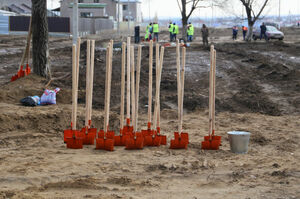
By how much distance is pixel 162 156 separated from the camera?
6223mm

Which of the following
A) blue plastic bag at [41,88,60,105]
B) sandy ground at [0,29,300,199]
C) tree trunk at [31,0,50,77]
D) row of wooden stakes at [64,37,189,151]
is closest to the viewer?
sandy ground at [0,29,300,199]

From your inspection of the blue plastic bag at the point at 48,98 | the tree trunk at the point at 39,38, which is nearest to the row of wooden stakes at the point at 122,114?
the blue plastic bag at the point at 48,98

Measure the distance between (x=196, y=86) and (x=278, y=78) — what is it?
2.99 m

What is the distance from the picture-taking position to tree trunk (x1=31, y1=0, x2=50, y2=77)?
1162 cm

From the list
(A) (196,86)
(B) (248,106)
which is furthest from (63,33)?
(B) (248,106)

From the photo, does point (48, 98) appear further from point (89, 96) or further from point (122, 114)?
point (122, 114)

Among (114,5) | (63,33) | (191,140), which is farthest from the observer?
(114,5)

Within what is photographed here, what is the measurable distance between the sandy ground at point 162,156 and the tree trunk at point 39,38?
2.09 feet

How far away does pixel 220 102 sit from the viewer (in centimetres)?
1114

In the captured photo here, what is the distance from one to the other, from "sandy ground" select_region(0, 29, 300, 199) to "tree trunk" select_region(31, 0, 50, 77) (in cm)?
64

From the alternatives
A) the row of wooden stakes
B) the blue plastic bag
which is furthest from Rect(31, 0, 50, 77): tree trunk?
the row of wooden stakes

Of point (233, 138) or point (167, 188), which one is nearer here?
point (167, 188)

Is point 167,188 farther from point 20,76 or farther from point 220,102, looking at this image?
point 20,76

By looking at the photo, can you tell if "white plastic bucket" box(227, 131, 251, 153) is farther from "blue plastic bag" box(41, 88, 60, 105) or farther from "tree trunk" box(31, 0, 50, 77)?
"tree trunk" box(31, 0, 50, 77)
